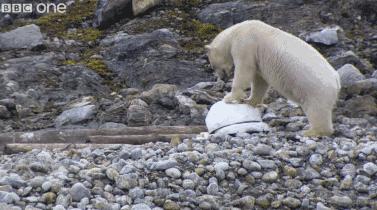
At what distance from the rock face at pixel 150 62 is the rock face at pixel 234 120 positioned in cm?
523

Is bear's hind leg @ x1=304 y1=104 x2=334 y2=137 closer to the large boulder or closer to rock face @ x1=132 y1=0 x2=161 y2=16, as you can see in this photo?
the large boulder

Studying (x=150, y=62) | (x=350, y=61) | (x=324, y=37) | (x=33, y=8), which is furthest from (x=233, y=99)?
(x=33, y=8)

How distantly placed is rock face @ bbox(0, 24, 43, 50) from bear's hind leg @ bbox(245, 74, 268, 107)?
25.7ft

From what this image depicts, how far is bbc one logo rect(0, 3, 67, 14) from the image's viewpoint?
21.2m

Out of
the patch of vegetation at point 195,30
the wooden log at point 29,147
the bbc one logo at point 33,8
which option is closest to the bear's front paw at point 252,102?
the wooden log at point 29,147

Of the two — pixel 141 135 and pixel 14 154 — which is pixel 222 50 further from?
pixel 14 154

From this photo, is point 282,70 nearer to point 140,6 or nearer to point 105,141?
point 105,141

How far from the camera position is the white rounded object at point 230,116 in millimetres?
10398

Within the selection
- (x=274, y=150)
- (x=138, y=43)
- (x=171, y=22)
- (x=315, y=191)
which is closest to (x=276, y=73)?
(x=274, y=150)

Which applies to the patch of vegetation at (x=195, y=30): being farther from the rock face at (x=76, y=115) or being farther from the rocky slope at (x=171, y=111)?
the rock face at (x=76, y=115)

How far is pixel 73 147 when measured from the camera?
9.83 m

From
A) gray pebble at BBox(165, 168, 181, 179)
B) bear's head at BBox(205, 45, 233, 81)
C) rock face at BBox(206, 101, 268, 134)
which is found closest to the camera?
gray pebble at BBox(165, 168, 181, 179)

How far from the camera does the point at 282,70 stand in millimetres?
10547

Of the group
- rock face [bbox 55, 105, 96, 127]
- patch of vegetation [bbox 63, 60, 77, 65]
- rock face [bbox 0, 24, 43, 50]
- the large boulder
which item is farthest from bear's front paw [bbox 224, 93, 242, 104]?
rock face [bbox 0, 24, 43, 50]
